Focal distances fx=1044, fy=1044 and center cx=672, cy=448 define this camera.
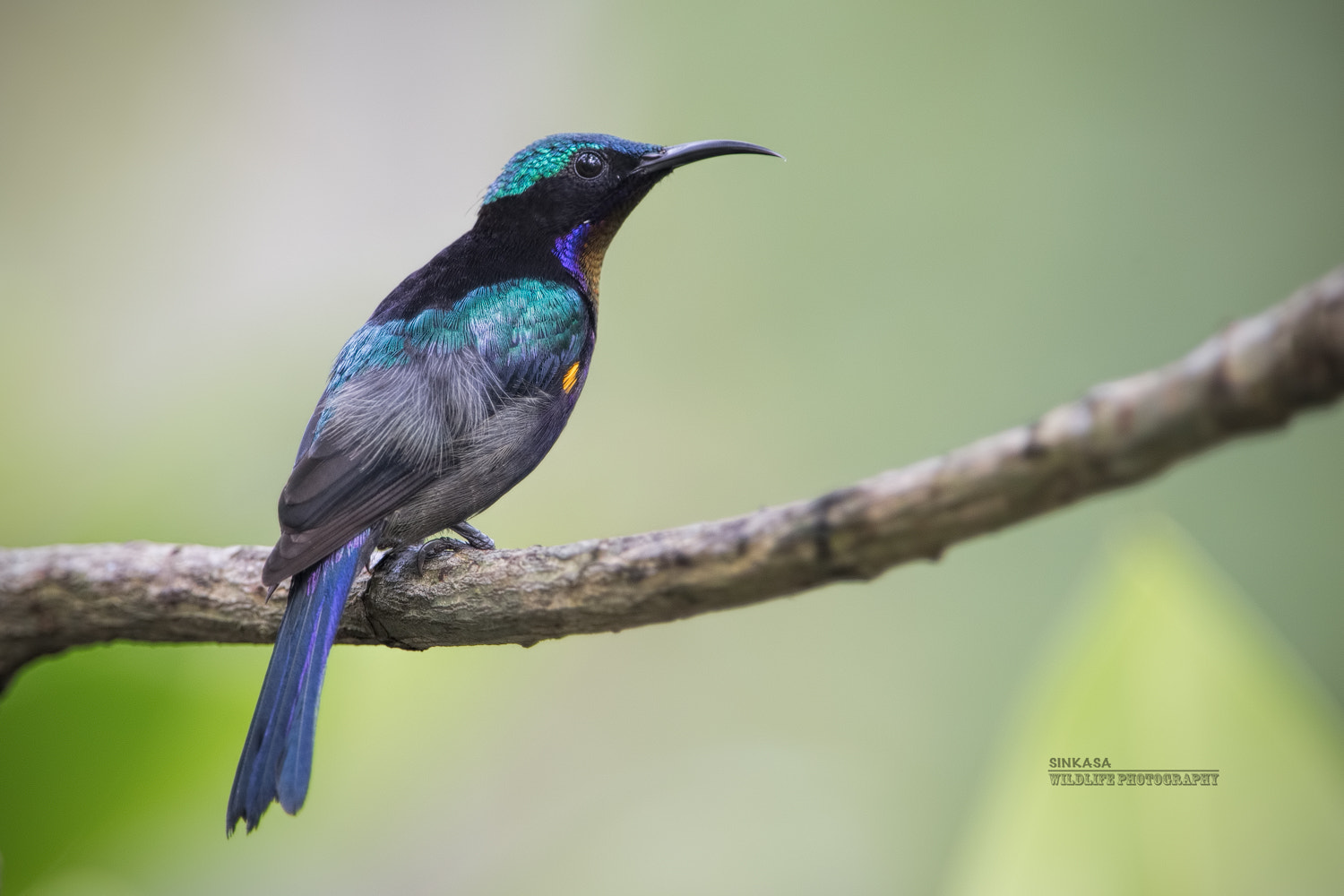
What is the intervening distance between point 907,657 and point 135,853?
10.9 ft

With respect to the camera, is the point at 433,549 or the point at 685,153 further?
the point at 685,153

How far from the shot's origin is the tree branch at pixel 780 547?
117cm

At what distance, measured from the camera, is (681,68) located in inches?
227

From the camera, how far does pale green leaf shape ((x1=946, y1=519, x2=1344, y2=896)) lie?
76.6 inches

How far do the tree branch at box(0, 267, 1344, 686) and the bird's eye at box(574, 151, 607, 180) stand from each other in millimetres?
1342

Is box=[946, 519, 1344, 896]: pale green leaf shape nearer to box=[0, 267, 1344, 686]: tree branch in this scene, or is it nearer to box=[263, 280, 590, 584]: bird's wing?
box=[0, 267, 1344, 686]: tree branch

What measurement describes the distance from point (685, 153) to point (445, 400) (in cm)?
113

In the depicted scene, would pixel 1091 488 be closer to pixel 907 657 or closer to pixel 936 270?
pixel 907 657

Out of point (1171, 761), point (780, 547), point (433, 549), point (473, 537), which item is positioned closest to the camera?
point (780, 547)

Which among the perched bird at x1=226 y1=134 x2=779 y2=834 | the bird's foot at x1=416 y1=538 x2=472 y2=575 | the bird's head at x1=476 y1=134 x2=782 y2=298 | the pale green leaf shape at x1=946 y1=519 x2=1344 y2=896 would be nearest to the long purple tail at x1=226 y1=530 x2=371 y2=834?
the perched bird at x1=226 y1=134 x2=779 y2=834

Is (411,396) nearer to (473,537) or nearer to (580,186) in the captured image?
(473,537)

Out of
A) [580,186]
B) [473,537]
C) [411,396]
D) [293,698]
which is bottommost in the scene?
[293,698]

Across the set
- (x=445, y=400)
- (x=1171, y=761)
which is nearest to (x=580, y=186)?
(x=445, y=400)

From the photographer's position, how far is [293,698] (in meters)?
2.21
